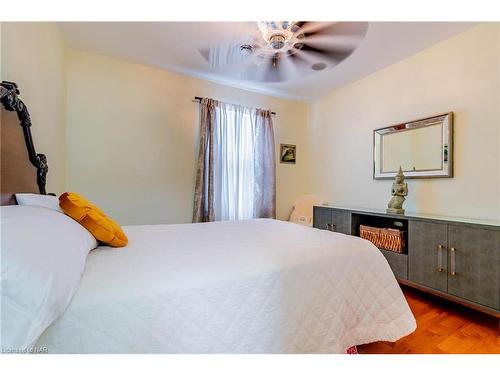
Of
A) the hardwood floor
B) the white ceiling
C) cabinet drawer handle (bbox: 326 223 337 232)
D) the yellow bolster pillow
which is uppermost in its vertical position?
the white ceiling

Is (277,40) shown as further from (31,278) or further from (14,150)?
(31,278)

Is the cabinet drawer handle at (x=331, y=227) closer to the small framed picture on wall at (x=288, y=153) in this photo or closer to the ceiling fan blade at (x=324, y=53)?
the small framed picture on wall at (x=288, y=153)

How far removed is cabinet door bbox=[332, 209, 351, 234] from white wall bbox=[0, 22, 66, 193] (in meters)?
2.86

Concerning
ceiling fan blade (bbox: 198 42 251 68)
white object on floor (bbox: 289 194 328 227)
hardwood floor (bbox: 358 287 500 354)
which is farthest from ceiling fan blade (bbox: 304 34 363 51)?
white object on floor (bbox: 289 194 328 227)

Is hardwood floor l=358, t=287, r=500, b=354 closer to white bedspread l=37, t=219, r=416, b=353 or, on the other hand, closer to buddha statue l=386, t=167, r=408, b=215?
white bedspread l=37, t=219, r=416, b=353

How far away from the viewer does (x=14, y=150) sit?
4.21 ft

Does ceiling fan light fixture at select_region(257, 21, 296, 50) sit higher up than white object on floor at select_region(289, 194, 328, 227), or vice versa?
ceiling fan light fixture at select_region(257, 21, 296, 50)

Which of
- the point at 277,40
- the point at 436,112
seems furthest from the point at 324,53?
the point at 436,112

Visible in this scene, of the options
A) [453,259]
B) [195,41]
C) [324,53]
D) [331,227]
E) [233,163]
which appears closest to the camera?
[453,259]

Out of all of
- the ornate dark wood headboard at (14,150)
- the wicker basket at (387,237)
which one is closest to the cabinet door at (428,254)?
the wicker basket at (387,237)

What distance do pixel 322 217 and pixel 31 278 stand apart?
2.84m

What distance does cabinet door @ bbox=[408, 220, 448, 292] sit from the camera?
1918 mm
